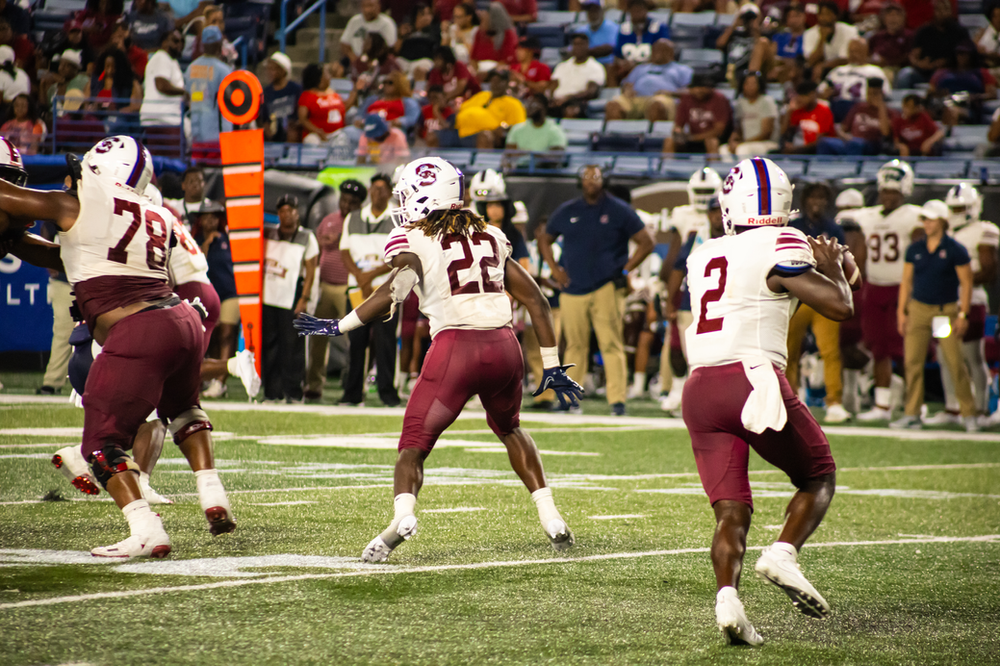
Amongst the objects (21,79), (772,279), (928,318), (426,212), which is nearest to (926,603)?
(772,279)

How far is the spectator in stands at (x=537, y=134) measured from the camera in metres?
16.1

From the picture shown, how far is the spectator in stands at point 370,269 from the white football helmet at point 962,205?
17.8 ft

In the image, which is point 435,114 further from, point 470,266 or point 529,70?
point 470,266

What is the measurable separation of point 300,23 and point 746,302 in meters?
18.6

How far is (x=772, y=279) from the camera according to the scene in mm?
4207

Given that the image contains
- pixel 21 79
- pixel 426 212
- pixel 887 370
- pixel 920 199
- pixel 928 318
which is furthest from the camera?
pixel 21 79

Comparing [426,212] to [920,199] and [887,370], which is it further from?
[920,199]

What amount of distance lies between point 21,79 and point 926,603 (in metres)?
15.3

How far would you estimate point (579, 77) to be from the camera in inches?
723

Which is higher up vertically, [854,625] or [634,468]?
[854,625]

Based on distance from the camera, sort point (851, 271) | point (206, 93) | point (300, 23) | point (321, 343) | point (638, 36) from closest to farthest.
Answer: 1. point (851, 271)
2. point (321, 343)
3. point (206, 93)
4. point (638, 36)
5. point (300, 23)

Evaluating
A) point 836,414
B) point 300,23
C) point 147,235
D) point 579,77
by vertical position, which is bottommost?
point 836,414

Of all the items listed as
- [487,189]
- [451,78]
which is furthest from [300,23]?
[487,189]

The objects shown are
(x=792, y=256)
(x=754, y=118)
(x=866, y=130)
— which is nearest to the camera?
(x=792, y=256)
